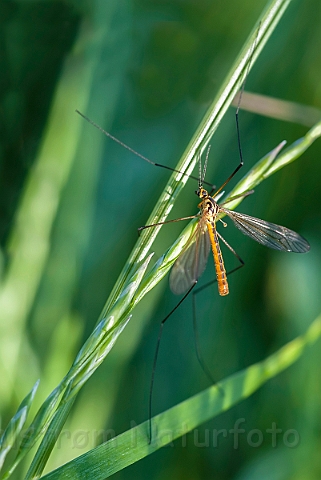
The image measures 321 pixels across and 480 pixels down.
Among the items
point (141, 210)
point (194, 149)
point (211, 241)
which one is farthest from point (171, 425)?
point (141, 210)

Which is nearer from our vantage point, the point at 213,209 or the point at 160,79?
the point at 213,209

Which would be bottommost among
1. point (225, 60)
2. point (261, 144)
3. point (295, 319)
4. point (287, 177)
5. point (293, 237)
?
point (295, 319)

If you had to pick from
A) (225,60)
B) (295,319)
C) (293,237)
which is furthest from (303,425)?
(225,60)

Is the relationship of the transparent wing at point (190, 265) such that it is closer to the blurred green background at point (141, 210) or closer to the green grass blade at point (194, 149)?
the blurred green background at point (141, 210)

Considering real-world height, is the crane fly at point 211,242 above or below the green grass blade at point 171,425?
above

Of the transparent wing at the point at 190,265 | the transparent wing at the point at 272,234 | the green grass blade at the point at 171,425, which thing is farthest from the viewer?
the transparent wing at the point at 272,234

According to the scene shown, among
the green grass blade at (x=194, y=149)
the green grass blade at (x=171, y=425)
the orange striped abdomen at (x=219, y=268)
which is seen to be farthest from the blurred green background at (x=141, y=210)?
the green grass blade at (x=194, y=149)

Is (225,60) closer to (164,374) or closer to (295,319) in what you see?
(295,319)
